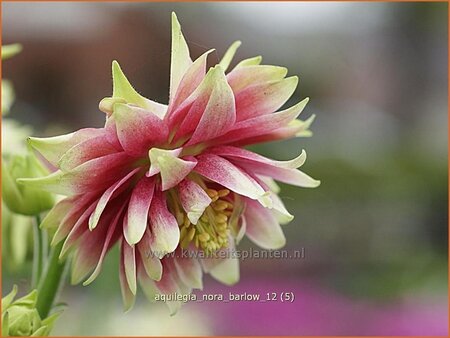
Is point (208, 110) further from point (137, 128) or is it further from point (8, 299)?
point (8, 299)

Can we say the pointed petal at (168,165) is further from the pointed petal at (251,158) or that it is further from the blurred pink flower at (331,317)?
the blurred pink flower at (331,317)

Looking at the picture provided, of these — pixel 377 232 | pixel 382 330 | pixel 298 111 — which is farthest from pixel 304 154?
pixel 377 232

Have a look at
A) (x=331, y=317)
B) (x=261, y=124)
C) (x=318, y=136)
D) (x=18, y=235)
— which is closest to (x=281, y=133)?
(x=261, y=124)

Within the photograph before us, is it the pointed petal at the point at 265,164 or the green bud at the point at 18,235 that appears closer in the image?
the pointed petal at the point at 265,164

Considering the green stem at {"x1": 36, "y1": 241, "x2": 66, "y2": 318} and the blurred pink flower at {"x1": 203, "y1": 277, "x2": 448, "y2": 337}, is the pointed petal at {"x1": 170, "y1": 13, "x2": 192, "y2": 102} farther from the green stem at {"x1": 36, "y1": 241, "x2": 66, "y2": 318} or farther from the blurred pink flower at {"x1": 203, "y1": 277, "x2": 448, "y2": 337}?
the blurred pink flower at {"x1": 203, "y1": 277, "x2": 448, "y2": 337}

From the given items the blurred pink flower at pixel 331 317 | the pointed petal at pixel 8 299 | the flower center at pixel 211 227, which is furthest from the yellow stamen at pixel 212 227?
the blurred pink flower at pixel 331 317

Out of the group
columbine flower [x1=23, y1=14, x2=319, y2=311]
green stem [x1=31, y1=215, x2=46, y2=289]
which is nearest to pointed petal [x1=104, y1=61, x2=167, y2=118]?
columbine flower [x1=23, y1=14, x2=319, y2=311]
